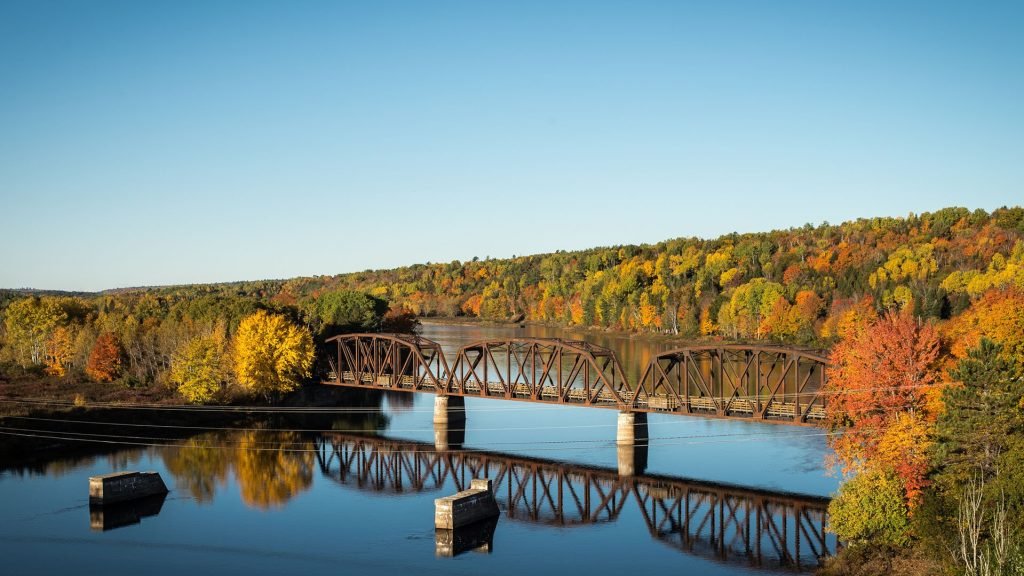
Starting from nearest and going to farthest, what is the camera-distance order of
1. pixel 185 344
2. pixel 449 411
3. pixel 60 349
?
pixel 449 411 → pixel 185 344 → pixel 60 349

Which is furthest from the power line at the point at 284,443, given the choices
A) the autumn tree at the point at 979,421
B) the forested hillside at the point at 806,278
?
the forested hillside at the point at 806,278

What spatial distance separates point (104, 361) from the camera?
8706 cm

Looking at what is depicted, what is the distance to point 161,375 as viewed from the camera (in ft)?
282

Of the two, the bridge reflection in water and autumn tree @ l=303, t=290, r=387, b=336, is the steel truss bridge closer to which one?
the bridge reflection in water

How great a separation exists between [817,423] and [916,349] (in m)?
9.73

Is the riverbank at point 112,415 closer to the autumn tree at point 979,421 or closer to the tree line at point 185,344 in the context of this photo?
the tree line at point 185,344

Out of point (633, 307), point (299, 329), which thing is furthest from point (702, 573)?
point (633, 307)

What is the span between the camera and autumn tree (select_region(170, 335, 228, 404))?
8006 centimetres

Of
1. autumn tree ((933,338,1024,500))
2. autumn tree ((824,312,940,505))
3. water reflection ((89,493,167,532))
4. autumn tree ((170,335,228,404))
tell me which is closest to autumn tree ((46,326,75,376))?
autumn tree ((170,335,228,404))

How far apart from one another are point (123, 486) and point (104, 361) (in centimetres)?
4001

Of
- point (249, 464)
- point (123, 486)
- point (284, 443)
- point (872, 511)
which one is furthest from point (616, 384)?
Answer: point (872, 511)

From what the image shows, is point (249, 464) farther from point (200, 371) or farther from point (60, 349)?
point (60, 349)

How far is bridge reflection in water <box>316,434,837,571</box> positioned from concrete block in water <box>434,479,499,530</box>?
1.52m

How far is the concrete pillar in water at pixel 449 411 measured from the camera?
244ft
